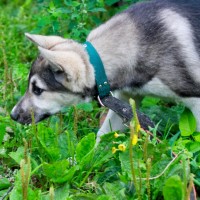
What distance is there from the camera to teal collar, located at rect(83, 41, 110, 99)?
12.3 feet

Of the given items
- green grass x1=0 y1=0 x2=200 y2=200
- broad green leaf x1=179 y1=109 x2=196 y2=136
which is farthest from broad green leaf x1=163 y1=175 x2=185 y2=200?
broad green leaf x1=179 y1=109 x2=196 y2=136

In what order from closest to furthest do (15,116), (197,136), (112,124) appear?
(197,136) < (15,116) < (112,124)

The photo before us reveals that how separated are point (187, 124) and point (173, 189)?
0.92 m

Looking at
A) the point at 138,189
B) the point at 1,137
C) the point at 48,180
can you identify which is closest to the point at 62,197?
the point at 48,180

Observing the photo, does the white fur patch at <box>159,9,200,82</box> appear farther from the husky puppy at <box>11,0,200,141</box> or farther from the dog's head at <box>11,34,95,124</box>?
the dog's head at <box>11,34,95,124</box>

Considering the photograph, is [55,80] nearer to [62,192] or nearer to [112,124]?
[112,124]

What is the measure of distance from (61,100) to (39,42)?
1.42ft

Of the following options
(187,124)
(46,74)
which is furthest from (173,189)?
(46,74)

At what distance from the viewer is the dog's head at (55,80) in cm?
370

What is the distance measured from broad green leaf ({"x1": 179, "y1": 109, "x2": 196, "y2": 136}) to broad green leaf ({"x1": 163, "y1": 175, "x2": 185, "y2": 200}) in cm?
80

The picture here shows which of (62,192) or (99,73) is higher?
(99,73)

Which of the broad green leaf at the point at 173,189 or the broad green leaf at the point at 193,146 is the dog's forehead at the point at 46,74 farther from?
the broad green leaf at the point at 173,189

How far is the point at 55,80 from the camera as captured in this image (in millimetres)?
3803

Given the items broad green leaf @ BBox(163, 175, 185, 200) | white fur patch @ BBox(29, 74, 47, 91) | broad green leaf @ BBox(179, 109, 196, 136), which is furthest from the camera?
white fur patch @ BBox(29, 74, 47, 91)
